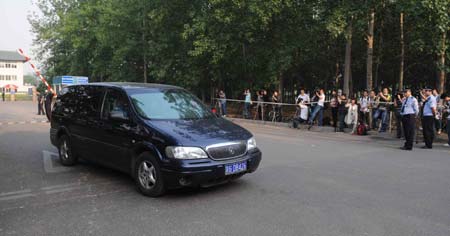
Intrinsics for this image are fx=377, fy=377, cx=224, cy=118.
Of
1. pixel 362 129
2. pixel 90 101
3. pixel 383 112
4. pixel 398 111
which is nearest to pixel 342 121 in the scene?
pixel 362 129

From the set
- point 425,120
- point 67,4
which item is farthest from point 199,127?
point 67,4

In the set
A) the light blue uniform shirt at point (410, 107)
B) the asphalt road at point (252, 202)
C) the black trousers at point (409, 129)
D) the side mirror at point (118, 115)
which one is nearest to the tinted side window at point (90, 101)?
the side mirror at point (118, 115)

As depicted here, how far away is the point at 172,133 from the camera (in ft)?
17.0

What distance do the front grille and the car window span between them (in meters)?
1.54

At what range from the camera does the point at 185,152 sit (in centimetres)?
502

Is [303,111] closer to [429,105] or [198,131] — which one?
[429,105]

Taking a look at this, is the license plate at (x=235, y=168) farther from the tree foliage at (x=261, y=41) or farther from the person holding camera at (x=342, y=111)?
the tree foliage at (x=261, y=41)

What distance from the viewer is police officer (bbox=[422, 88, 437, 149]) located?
34.6ft

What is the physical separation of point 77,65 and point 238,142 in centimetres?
3921

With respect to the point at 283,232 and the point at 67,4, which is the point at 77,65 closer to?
the point at 67,4

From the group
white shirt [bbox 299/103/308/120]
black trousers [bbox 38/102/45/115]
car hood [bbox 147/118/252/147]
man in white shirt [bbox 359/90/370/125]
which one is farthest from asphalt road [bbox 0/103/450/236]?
black trousers [bbox 38/102/45/115]

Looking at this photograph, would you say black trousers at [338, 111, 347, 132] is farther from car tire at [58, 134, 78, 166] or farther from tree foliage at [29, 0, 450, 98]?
car tire at [58, 134, 78, 166]

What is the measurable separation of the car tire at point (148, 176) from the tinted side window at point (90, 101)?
153 centimetres

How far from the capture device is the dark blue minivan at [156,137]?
5.07 metres
